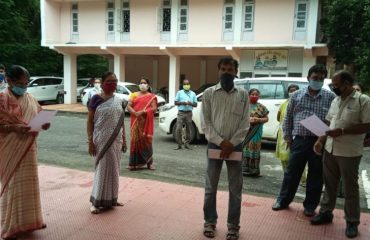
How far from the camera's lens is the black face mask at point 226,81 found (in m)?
3.87

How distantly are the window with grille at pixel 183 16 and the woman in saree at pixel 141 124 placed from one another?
11912mm

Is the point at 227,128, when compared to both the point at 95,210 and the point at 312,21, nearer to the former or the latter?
the point at 95,210

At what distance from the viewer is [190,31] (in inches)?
719

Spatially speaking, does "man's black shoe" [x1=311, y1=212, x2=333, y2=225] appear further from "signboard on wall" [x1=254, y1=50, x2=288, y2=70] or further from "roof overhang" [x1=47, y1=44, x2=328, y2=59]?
"signboard on wall" [x1=254, y1=50, x2=288, y2=70]

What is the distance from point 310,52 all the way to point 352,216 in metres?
13.2

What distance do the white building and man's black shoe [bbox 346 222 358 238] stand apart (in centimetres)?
1293

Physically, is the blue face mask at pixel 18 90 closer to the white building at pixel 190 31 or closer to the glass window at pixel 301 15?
the white building at pixel 190 31

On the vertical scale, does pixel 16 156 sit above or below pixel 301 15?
below

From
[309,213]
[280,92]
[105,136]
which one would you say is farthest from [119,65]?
[309,213]

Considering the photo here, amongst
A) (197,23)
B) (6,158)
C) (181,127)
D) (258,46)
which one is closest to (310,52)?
(258,46)

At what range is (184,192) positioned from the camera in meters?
5.52

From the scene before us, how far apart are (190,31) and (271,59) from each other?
390 centimetres

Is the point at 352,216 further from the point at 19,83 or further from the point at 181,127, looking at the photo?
the point at 181,127

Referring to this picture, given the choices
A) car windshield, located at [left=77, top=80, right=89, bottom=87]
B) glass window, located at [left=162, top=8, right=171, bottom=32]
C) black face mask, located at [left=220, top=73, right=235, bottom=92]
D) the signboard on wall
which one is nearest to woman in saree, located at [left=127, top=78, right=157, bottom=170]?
black face mask, located at [left=220, top=73, right=235, bottom=92]
